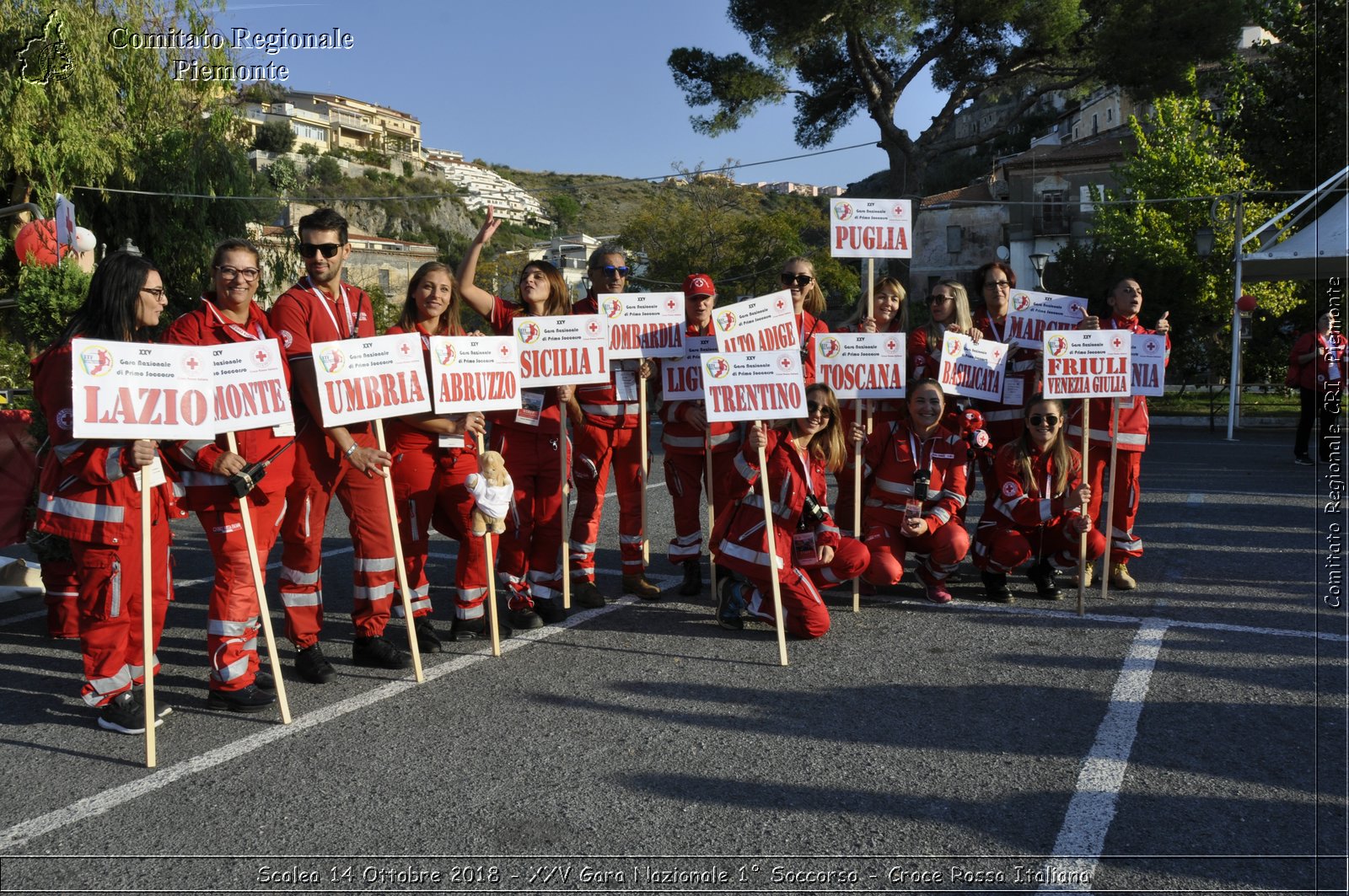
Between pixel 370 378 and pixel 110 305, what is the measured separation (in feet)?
3.79

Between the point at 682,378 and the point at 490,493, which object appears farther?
the point at 682,378

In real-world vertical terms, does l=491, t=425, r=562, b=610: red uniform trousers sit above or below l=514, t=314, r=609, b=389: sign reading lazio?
below

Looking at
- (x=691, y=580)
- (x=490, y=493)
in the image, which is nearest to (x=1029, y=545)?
(x=691, y=580)

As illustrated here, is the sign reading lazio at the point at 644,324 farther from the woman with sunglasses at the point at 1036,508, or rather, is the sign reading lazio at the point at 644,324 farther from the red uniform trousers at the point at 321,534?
the woman with sunglasses at the point at 1036,508

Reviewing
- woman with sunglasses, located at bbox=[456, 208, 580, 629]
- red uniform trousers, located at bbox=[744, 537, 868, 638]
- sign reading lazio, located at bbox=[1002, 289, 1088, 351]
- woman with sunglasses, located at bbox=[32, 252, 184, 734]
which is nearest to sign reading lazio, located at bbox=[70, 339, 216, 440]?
woman with sunglasses, located at bbox=[32, 252, 184, 734]

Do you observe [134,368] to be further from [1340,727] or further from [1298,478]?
[1298,478]

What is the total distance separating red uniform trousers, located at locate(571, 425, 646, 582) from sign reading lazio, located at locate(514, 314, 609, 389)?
539mm

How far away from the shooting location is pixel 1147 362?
671 cm

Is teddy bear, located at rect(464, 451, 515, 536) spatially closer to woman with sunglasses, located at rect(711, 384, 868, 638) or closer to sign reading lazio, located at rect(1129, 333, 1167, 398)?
woman with sunglasses, located at rect(711, 384, 868, 638)

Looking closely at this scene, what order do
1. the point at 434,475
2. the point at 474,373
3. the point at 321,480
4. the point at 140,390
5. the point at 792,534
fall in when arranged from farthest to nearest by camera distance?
the point at 792,534 < the point at 434,475 < the point at 474,373 < the point at 321,480 < the point at 140,390

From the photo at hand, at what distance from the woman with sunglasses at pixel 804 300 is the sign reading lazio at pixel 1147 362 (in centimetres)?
205

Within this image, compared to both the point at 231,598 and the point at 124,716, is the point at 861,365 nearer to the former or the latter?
the point at 231,598

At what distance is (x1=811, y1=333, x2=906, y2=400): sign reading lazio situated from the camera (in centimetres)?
654

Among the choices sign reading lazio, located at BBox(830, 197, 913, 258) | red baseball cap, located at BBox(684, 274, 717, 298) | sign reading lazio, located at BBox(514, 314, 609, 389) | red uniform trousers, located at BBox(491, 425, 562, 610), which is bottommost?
red uniform trousers, located at BBox(491, 425, 562, 610)
